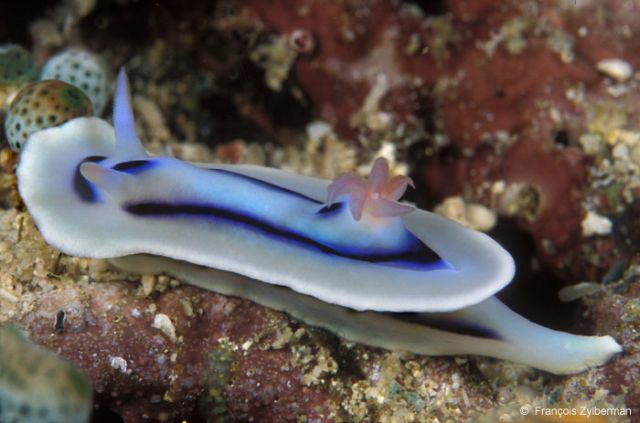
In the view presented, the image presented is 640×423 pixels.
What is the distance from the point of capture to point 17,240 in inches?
137

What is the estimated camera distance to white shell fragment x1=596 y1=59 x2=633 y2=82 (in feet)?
15.7

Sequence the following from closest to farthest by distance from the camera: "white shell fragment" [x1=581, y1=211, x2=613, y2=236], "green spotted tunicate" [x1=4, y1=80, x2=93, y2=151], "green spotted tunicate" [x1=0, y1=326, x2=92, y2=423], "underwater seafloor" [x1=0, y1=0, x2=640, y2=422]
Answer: "green spotted tunicate" [x1=0, y1=326, x2=92, y2=423]
"underwater seafloor" [x1=0, y1=0, x2=640, y2=422]
"green spotted tunicate" [x1=4, y1=80, x2=93, y2=151]
"white shell fragment" [x1=581, y1=211, x2=613, y2=236]

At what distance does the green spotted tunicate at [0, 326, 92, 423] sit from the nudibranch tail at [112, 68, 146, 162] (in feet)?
4.34

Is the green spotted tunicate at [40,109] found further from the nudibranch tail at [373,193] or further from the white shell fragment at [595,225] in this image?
the white shell fragment at [595,225]

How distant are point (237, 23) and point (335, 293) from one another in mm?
3457

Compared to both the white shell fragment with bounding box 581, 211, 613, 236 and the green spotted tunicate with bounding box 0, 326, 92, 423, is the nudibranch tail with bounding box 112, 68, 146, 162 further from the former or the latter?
the white shell fragment with bounding box 581, 211, 613, 236

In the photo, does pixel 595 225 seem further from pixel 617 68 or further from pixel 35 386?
pixel 35 386

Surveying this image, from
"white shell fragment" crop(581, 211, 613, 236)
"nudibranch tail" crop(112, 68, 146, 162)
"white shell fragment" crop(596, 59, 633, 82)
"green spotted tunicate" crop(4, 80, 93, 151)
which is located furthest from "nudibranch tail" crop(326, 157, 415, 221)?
Answer: "white shell fragment" crop(596, 59, 633, 82)

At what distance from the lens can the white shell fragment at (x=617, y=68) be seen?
4793 mm

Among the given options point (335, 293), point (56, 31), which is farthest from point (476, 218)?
point (56, 31)

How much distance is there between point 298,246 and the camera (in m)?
3.16

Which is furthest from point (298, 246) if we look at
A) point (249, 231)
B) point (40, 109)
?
point (40, 109)

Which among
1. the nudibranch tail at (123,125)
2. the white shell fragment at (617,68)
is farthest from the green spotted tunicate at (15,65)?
the white shell fragment at (617,68)

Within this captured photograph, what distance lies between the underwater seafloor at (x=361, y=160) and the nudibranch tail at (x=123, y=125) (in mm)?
684
